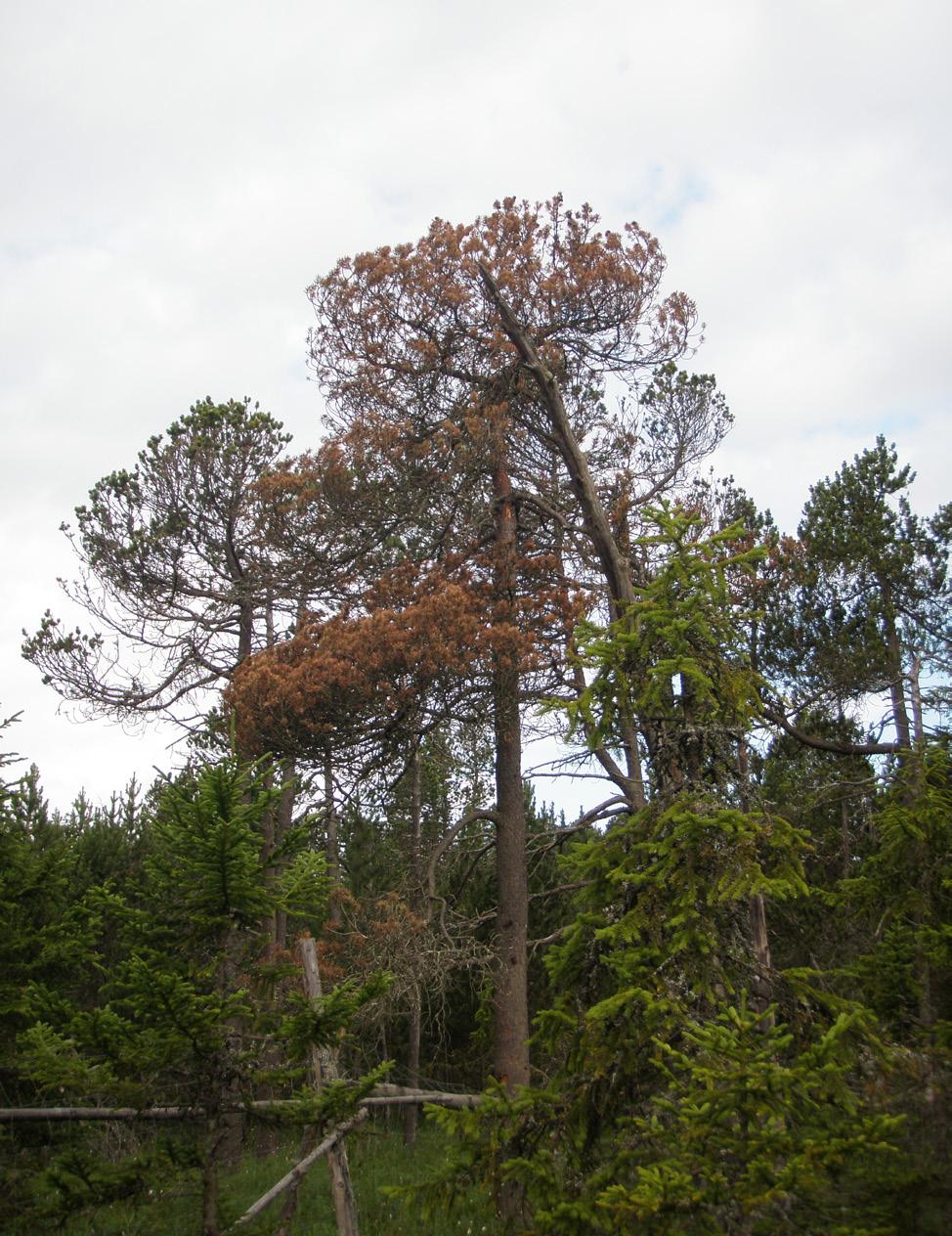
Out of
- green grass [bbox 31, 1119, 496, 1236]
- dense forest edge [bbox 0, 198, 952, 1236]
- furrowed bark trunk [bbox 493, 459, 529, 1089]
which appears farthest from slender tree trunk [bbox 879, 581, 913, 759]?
green grass [bbox 31, 1119, 496, 1236]

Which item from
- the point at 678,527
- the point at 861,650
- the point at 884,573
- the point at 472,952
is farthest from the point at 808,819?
the point at 678,527

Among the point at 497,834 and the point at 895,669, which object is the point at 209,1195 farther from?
the point at 895,669

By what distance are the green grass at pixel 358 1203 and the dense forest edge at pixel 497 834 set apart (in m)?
0.11

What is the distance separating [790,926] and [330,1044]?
36.9 feet

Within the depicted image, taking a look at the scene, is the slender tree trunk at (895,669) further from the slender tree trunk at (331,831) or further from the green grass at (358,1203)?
the green grass at (358,1203)

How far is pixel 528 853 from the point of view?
13.0 m

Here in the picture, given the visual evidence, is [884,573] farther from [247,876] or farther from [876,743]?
[247,876]

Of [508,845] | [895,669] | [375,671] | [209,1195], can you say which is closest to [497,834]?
[508,845]

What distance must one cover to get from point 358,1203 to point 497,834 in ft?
16.0

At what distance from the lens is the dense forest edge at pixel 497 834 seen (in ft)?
13.7

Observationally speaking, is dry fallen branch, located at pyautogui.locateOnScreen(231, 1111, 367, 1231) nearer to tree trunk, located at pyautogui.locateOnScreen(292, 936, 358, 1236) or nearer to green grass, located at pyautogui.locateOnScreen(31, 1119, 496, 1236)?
tree trunk, located at pyautogui.locateOnScreen(292, 936, 358, 1236)

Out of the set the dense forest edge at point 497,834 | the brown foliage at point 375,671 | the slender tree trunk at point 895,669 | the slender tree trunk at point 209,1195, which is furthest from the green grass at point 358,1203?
the slender tree trunk at point 895,669

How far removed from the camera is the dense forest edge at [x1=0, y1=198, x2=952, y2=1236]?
4188mm

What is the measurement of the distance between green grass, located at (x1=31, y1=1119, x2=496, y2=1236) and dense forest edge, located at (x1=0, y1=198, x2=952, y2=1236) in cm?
11
